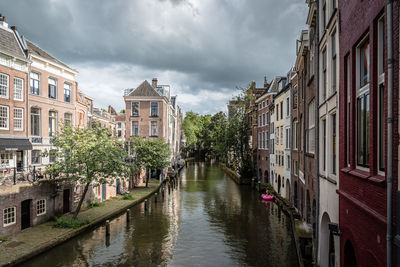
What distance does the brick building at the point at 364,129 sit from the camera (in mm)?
5598

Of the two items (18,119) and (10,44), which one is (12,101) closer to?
(18,119)

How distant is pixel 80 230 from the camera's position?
20172 mm

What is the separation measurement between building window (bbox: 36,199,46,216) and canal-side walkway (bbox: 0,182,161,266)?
847 mm

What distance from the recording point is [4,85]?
21.0 metres

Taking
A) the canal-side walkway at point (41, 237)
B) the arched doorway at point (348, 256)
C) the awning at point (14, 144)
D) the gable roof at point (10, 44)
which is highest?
the gable roof at point (10, 44)

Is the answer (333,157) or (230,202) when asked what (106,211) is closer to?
(230,202)

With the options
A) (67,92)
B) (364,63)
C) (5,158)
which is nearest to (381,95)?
(364,63)

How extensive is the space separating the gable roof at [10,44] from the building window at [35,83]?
184cm

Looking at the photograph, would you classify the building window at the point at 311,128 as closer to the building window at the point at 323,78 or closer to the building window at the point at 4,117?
the building window at the point at 323,78

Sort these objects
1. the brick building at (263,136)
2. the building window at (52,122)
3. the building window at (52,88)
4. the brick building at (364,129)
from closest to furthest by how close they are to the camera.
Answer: the brick building at (364,129) < the building window at (52,88) < the building window at (52,122) < the brick building at (263,136)

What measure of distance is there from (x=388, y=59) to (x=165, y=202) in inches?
1195

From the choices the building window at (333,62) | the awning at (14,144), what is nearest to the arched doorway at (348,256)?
the building window at (333,62)

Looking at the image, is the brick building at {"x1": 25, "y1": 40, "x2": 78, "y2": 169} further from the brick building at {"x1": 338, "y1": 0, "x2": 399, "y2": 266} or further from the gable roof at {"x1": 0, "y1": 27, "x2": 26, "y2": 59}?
the brick building at {"x1": 338, "y1": 0, "x2": 399, "y2": 266}

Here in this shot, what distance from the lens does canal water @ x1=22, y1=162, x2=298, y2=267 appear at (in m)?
16.5
